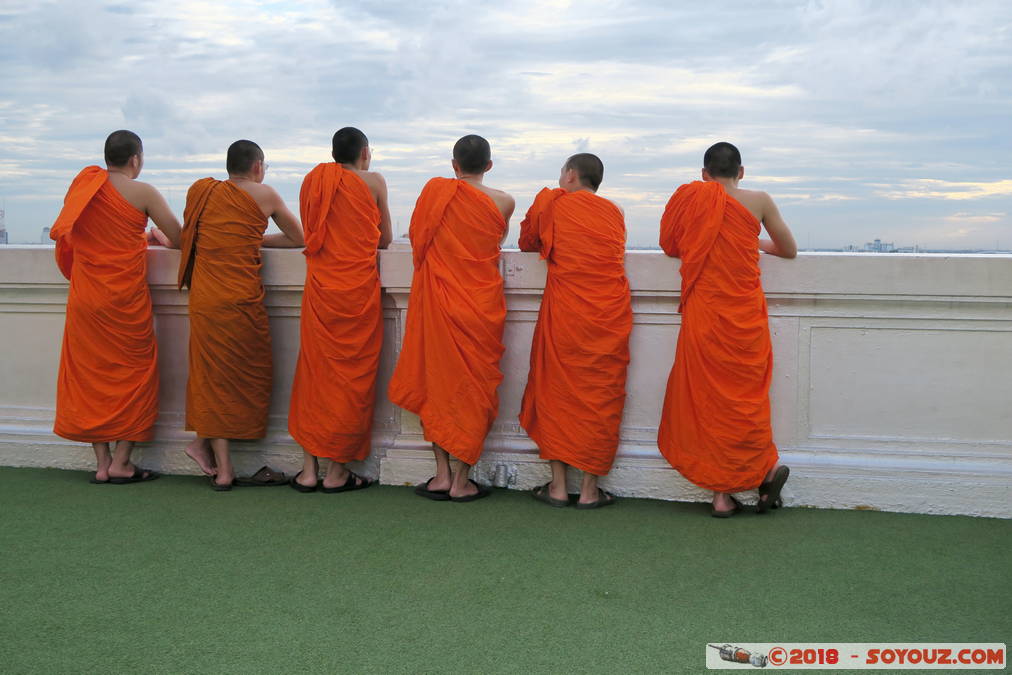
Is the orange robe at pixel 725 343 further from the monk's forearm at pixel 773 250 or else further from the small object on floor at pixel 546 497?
the small object on floor at pixel 546 497

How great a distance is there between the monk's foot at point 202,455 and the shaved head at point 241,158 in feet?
5.07

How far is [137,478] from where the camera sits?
5.46 meters

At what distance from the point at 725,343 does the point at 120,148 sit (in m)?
3.44

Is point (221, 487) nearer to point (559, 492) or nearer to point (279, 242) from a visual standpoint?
point (279, 242)

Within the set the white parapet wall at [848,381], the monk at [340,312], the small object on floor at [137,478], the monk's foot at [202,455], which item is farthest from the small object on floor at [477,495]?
the small object on floor at [137,478]

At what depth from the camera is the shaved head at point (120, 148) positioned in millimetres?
5285

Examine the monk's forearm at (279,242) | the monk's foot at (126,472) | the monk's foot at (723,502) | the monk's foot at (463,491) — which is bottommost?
the monk's foot at (126,472)

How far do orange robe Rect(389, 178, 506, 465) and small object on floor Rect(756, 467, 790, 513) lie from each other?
56.2 inches

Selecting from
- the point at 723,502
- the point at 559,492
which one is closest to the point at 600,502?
the point at 559,492

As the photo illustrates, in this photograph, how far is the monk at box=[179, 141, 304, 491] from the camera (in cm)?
517

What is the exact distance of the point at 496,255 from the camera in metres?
5.02

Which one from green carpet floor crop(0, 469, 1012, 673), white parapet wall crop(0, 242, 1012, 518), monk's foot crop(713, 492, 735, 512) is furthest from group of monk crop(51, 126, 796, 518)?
green carpet floor crop(0, 469, 1012, 673)

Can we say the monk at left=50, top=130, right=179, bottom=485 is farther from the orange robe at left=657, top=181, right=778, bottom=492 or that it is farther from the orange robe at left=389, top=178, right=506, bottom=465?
the orange robe at left=657, top=181, right=778, bottom=492

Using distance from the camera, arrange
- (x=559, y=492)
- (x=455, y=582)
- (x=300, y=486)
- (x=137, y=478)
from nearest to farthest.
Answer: (x=455, y=582), (x=559, y=492), (x=300, y=486), (x=137, y=478)
